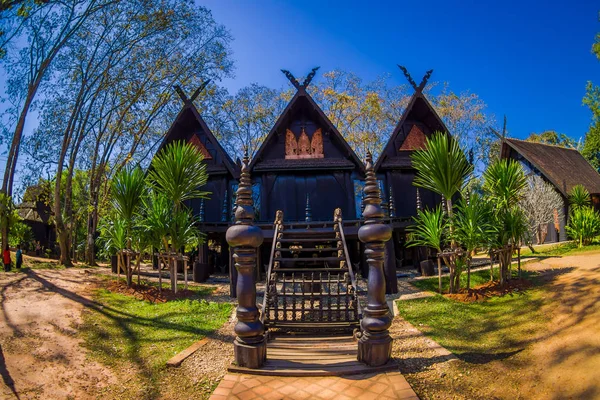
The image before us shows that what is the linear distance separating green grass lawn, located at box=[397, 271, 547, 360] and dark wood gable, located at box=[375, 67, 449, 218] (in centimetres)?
710

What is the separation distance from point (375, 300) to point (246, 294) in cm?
163

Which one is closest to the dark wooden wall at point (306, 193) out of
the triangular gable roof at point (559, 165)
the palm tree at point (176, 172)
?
the palm tree at point (176, 172)

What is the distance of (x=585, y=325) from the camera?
493 cm

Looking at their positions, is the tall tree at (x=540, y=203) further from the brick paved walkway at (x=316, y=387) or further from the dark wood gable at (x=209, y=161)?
the brick paved walkway at (x=316, y=387)

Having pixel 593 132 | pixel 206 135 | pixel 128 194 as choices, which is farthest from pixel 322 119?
pixel 593 132

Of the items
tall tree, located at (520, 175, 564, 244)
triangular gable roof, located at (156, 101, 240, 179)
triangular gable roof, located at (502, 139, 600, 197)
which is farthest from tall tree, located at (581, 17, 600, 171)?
triangular gable roof, located at (156, 101, 240, 179)

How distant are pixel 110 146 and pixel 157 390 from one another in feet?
62.1

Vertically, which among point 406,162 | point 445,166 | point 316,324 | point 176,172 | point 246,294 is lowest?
point 316,324

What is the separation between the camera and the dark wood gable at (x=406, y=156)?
14.5 metres

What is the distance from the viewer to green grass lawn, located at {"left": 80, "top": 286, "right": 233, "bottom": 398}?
4.63 m

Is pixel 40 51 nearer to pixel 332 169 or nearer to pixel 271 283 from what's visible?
pixel 332 169

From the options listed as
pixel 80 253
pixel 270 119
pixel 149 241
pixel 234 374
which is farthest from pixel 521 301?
pixel 80 253

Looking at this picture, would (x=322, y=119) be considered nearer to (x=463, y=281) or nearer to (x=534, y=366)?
(x=463, y=281)

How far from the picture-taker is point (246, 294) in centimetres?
457
